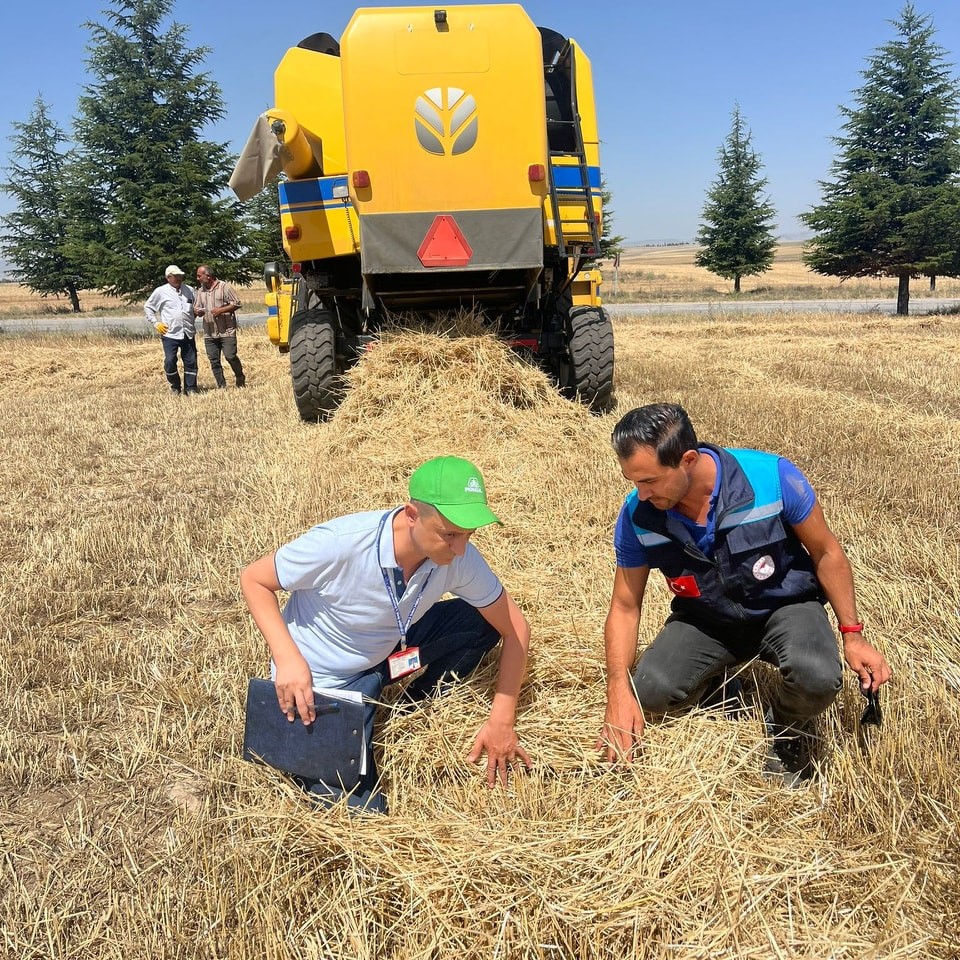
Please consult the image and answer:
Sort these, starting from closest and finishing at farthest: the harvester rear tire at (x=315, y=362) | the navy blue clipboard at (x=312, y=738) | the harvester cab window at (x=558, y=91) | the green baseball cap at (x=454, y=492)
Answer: the green baseball cap at (x=454, y=492) < the navy blue clipboard at (x=312, y=738) < the harvester rear tire at (x=315, y=362) < the harvester cab window at (x=558, y=91)

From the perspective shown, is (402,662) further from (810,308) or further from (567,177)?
(810,308)

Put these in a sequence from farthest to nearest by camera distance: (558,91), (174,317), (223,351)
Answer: (223,351) < (174,317) < (558,91)

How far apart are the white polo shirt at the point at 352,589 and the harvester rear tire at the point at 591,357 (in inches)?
175

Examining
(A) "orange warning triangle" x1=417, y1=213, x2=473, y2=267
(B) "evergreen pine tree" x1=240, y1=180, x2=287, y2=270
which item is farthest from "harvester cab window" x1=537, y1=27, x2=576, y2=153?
(B) "evergreen pine tree" x1=240, y1=180, x2=287, y2=270

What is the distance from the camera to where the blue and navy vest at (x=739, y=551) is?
2.30 m

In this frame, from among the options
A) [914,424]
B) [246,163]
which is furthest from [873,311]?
[246,163]

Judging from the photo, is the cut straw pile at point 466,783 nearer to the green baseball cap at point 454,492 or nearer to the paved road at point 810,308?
the green baseball cap at point 454,492

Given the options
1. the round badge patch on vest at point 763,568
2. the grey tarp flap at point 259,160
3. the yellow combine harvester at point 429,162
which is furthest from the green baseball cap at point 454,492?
the grey tarp flap at point 259,160

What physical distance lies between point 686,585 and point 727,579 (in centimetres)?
13

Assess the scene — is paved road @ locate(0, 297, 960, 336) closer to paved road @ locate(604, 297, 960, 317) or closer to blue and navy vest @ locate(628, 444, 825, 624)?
paved road @ locate(604, 297, 960, 317)

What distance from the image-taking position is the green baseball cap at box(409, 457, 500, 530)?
196 centimetres

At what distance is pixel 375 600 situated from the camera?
224 centimetres


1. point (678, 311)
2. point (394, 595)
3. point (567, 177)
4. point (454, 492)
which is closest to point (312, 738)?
point (394, 595)

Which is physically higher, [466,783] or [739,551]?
[739,551]
